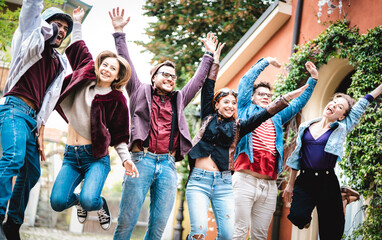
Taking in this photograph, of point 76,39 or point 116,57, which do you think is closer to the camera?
point 116,57

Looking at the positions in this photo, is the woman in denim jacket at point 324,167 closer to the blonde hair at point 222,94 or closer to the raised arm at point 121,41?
the blonde hair at point 222,94

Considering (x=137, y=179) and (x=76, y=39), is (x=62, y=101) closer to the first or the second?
(x=76, y=39)

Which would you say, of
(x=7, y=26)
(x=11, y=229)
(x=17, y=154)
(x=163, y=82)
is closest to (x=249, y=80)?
(x=163, y=82)

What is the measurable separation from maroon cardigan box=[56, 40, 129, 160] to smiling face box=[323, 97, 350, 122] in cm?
224

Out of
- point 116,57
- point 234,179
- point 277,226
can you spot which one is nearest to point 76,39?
point 116,57

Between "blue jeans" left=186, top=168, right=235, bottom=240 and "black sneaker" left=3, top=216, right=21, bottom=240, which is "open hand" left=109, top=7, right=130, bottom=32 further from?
"black sneaker" left=3, top=216, right=21, bottom=240

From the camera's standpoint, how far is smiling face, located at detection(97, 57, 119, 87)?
143 inches

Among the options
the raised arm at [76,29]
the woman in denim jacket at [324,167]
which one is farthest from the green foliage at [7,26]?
the woman in denim jacket at [324,167]

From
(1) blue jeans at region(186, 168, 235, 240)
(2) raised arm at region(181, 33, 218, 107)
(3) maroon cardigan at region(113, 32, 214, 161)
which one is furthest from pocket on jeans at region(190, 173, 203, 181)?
(2) raised arm at region(181, 33, 218, 107)

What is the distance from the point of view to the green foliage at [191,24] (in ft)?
46.9

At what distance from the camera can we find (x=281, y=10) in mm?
7480

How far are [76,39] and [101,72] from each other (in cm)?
61

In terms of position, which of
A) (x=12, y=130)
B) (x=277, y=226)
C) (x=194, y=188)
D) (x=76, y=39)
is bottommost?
(x=277, y=226)

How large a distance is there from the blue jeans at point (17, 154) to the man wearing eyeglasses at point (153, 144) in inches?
33.7
